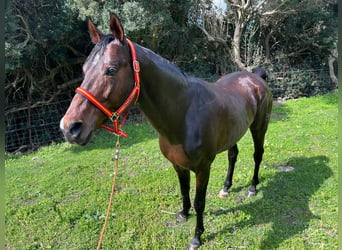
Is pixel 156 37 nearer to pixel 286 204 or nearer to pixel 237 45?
pixel 237 45

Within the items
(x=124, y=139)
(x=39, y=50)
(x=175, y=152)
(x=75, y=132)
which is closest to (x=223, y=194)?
(x=175, y=152)

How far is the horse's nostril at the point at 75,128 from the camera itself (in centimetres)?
141

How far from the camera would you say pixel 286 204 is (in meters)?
3.24

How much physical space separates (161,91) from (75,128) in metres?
0.73

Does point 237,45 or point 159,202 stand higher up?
point 237,45

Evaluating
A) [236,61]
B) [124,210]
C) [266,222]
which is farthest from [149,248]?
[236,61]

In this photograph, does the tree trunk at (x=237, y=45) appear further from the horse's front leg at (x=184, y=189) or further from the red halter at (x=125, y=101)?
the red halter at (x=125, y=101)

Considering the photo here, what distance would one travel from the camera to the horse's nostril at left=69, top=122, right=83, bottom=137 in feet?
4.63

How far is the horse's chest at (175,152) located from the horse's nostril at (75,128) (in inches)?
35.3

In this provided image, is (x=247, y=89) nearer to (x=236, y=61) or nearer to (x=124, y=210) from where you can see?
(x=124, y=210)

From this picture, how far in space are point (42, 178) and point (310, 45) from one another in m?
A: 11.4

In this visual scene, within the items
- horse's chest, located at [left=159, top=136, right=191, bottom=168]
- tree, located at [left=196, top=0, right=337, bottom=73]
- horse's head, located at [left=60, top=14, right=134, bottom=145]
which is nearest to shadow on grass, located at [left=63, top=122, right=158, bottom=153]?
horse's chest, located at [left=159, top=136, right=191, bottom=168]

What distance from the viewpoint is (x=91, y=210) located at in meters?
3.16

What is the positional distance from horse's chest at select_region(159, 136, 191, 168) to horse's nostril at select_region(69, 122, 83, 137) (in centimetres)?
90
